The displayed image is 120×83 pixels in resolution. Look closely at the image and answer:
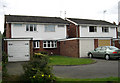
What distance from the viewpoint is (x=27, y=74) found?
7.42 meters

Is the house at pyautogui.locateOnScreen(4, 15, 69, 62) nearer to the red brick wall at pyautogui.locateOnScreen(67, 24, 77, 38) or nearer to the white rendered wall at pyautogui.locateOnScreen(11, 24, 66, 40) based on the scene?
the white rendered wall at pyautogui.locateOnScreen(11, 24, 66, 40)

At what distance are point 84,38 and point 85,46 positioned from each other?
3.67ft

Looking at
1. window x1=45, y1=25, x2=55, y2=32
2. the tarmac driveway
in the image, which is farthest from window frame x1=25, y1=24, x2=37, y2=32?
the tarmac driveway

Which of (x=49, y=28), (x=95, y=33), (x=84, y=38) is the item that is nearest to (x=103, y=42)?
(x=84, y=38)

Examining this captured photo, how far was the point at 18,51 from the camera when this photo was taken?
17750 mm

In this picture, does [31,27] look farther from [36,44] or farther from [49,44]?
[49,44]

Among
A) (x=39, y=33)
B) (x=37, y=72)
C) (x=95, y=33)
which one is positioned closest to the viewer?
(x=37, y=72)

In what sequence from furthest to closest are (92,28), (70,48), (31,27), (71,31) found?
1. (71,31)
2. (92,28)
3. (31,27)
4. (70,48)

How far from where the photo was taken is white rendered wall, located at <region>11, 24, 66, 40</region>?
24203 mm

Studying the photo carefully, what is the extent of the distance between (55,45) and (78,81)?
64.3 ft

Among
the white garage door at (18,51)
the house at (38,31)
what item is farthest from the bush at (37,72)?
the house at (38,31)

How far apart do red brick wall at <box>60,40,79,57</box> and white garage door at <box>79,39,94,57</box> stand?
1.73 ft

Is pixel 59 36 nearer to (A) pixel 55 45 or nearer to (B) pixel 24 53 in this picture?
(A) pixel 55 45

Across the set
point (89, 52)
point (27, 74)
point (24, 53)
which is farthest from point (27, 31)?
point (27, 74)
